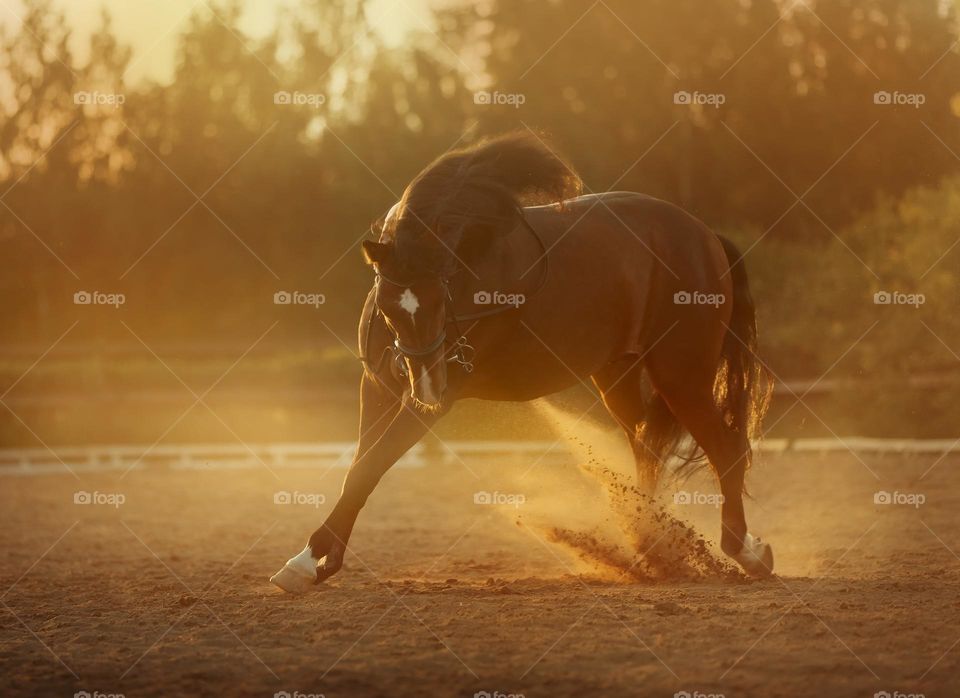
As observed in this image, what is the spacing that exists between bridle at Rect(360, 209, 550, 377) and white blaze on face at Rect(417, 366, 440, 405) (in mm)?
80

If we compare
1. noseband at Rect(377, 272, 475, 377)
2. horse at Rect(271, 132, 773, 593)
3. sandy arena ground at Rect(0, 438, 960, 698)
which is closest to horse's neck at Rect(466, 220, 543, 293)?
horse at Rect(271, 132, 773, 593)

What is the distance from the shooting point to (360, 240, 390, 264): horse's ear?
5.89 metres

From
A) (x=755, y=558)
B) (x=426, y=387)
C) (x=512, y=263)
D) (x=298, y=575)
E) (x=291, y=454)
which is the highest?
(x=512, y=263)

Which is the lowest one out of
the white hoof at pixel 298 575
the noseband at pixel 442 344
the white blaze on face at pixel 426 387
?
the white hoof at pixel 298 575

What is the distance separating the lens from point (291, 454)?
1593cm

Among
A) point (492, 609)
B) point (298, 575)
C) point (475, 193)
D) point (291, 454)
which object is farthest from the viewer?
point (291, 454)

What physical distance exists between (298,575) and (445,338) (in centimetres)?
141

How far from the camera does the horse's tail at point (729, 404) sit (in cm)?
794

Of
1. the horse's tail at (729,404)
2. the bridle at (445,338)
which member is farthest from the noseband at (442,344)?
the horse's tail at (729,404)

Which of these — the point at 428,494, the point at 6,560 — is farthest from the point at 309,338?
the point at 6,560

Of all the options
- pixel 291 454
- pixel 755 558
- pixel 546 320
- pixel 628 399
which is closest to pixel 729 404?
pixel 628 399

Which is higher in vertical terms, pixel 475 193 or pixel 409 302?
pixel 475 193

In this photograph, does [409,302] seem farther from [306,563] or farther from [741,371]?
[741,371]

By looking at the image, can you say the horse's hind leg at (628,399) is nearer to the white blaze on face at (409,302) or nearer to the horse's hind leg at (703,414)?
the horse's hind leg at (703,414)
